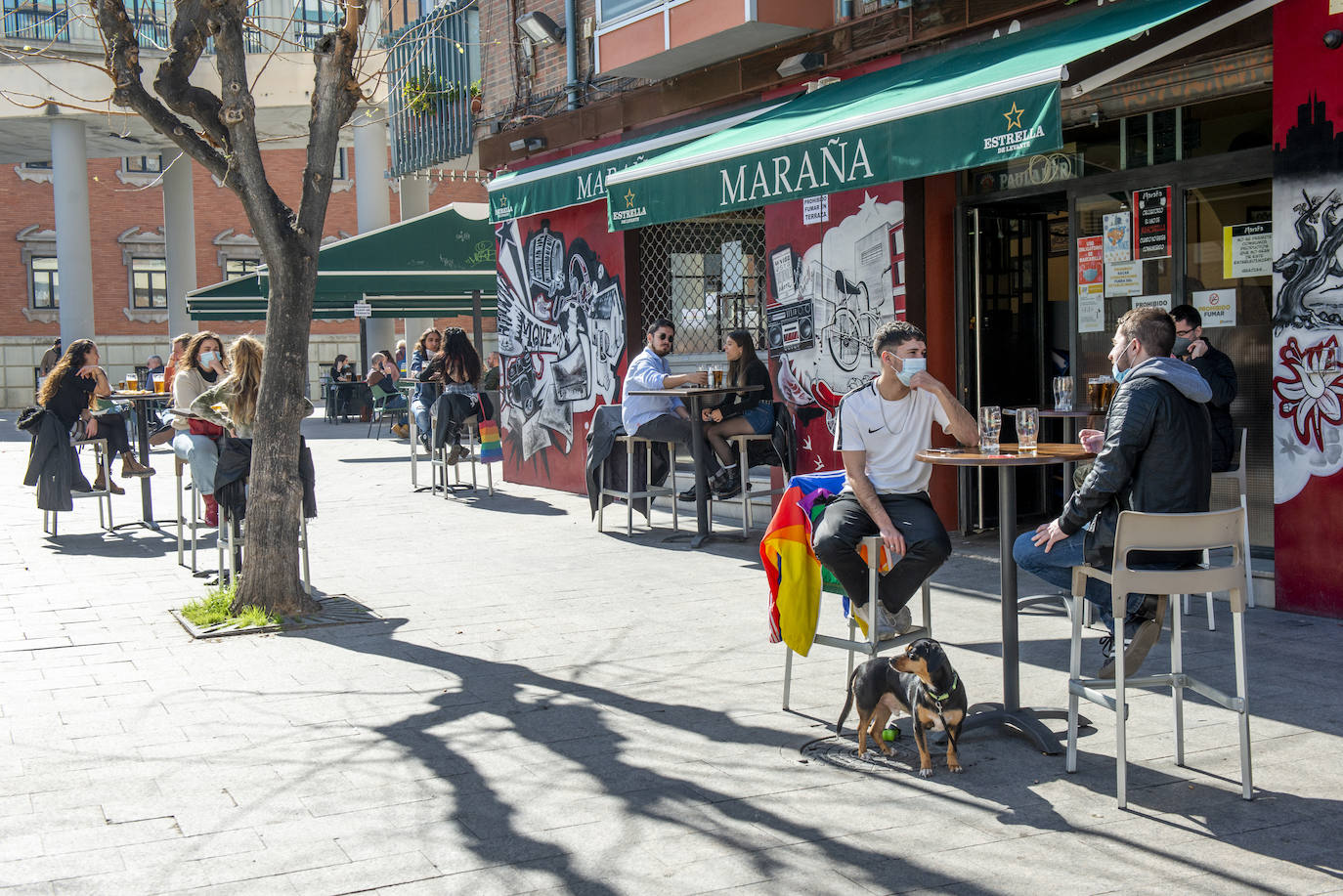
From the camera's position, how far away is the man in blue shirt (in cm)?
1002

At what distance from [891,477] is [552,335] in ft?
28.3

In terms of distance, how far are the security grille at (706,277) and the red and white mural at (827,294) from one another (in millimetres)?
1258

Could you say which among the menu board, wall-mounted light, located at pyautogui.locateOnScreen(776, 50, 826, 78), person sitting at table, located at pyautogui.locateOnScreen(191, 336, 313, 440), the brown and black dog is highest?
wall-mounted light, located at pyautogui.locateOnScreen(776, 50, 826, 78)

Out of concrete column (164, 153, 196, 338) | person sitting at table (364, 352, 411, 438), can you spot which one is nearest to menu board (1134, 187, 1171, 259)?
person sitting at table (364, 352, 411, 438)

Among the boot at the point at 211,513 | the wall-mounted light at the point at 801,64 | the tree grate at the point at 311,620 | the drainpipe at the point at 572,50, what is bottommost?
the tree grate at the point at 311,620

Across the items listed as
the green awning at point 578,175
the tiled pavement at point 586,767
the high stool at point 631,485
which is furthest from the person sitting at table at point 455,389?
the tiled pavement at point 586,767

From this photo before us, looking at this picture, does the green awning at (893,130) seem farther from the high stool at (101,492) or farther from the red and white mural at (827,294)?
the high stool at (101,492)

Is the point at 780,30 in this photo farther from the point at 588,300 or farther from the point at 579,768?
the point at 579,768

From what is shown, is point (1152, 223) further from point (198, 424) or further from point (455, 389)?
point (455, 389)

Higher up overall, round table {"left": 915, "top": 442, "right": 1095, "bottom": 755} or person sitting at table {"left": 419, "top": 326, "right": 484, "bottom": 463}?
person sitting at table {"left": 419, "top": 326, "right": 484, "bottom": 463}

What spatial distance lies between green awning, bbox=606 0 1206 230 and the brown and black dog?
3.11 meters

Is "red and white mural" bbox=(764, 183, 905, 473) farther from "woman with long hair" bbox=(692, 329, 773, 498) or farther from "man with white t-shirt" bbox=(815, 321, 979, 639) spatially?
"man with white t-shirt" bbox=(815, 321, 979, 639)

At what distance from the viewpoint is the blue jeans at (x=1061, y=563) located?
4.81 m

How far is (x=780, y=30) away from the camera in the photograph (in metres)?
9.95
